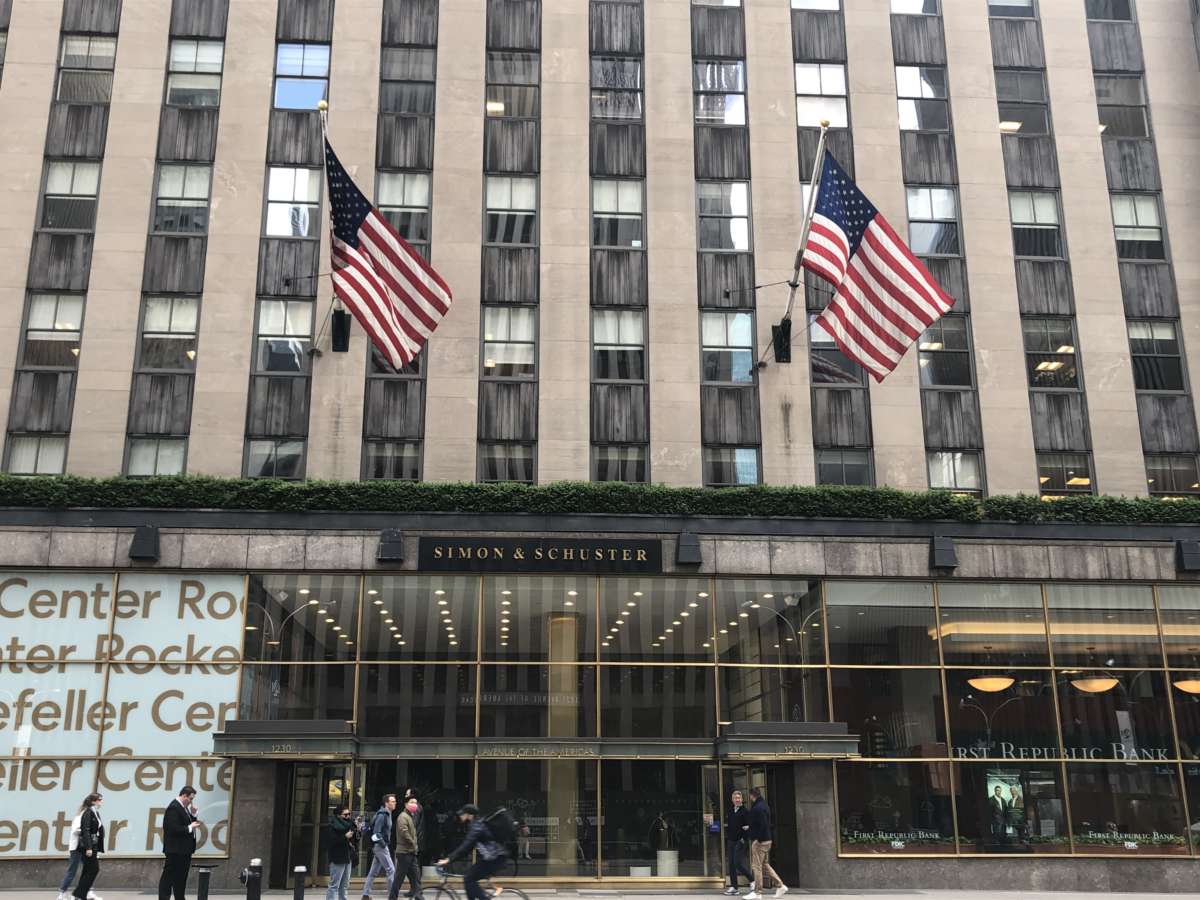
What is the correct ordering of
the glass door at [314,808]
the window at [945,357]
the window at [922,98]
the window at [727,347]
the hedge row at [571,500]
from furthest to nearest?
the window at [922,98]
the window at [945,357]
the window at [727,347]
the hedge row at [571,500]
the glass door at [314,808]

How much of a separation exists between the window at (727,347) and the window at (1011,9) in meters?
11.9

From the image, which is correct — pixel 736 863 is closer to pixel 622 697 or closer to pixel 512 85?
pixel 622 697

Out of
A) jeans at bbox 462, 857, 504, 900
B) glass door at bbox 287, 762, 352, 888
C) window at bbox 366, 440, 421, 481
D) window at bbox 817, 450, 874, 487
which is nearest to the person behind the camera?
jeans at bbox 462, 857, 504, 900

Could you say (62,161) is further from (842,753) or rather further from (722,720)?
(842,753)

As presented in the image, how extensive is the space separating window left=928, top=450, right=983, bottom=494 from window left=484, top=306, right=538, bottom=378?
10.4 metres

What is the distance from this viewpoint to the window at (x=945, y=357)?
94.3ft

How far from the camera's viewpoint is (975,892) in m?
24.0

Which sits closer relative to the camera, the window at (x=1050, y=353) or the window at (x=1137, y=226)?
the window at (x=1050, y=353)

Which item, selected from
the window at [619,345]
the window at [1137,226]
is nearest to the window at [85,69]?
the window at [619,345]

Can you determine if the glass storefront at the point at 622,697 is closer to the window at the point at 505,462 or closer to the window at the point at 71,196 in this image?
the window at the point at 505,462

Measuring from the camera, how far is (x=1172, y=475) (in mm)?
28469

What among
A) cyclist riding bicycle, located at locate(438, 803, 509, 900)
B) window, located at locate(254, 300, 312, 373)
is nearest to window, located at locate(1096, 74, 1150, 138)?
window, located at locate(254, 300, 312, 373)

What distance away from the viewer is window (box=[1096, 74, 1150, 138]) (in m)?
31.0

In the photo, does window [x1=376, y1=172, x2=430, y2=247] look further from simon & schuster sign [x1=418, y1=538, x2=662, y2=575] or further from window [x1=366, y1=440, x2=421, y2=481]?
simon & schuster sign [x1=418, y1=538, x2=662, y2=575]
